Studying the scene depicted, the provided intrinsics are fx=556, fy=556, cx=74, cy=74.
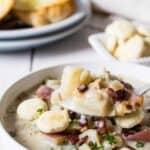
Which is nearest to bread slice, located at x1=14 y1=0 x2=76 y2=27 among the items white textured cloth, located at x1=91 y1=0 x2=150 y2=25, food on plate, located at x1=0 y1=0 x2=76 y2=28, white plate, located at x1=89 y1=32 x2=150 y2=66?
food on plate, located at x1=0 y1=0 x2=76 y2=28

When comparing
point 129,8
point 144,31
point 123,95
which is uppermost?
point 123,95

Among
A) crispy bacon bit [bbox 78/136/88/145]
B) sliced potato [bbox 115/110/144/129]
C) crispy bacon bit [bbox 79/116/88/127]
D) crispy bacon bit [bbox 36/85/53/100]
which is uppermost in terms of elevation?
sliced potato [bbox 115/110/144/129]

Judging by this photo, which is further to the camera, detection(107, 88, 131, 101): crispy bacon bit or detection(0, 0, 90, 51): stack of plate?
detection(0, 0, 90, 51): stack of plate

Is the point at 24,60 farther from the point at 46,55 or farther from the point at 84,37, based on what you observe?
the point at 84,37

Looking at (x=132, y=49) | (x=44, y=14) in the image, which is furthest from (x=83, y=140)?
(x=44, y=14)

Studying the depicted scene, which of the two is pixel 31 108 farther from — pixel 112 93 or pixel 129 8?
pixel 129 8

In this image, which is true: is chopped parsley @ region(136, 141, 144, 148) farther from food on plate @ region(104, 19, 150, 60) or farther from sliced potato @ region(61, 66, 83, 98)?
food on plate @ region(104, 19, 150, 60)

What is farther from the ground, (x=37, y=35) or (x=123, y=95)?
(x=123, y=95)
